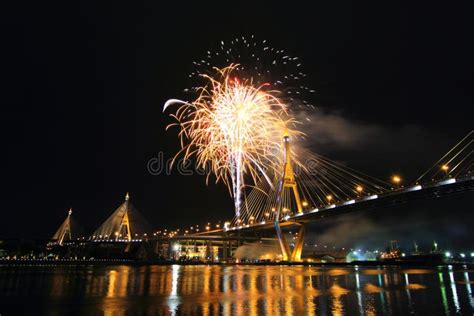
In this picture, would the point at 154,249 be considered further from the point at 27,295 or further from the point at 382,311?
the point at 382,311

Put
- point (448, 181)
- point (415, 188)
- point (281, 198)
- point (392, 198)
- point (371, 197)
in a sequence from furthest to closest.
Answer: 1. point (281, 198)
2. point (371, 197)
3. point (392, 198)
4. point (415, 188)
5. point (448, 181)

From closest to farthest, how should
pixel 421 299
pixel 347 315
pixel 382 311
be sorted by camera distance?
pixel 347 315 → pixel 382 311 → pixel 421 299

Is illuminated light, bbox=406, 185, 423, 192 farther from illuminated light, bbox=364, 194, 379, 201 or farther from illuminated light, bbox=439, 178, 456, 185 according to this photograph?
illuminated light, bbox=364, 194, 379, 201

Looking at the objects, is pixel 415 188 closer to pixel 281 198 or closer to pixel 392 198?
pixel 392 198

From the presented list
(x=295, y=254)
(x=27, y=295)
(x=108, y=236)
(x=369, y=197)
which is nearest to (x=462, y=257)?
(x=295, y=254)

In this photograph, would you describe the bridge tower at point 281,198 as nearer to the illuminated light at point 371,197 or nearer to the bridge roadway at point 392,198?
the bridge roadway at point 392,198

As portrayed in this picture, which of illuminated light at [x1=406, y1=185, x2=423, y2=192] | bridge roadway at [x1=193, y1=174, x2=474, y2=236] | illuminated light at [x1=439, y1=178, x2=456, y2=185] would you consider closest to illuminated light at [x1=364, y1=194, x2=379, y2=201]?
bridge roadway at [x1=193, y1=174, x2=474, y2=236]

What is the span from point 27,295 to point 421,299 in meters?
20.3

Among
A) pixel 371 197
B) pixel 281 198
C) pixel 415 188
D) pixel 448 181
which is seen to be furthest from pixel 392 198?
pixel 281 198

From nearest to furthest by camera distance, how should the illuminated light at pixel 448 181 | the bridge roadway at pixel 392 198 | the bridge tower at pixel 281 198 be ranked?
the illuminated light at pixel 448 181 → the bridge roadway at pixel 392 198 → the bridge tower at pixel 281 198

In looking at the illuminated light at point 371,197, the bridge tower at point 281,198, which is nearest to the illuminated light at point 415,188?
the illuminated light at point 371,197

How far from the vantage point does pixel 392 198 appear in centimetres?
5538

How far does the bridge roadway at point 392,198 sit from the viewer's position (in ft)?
152

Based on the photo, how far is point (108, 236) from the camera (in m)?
116
